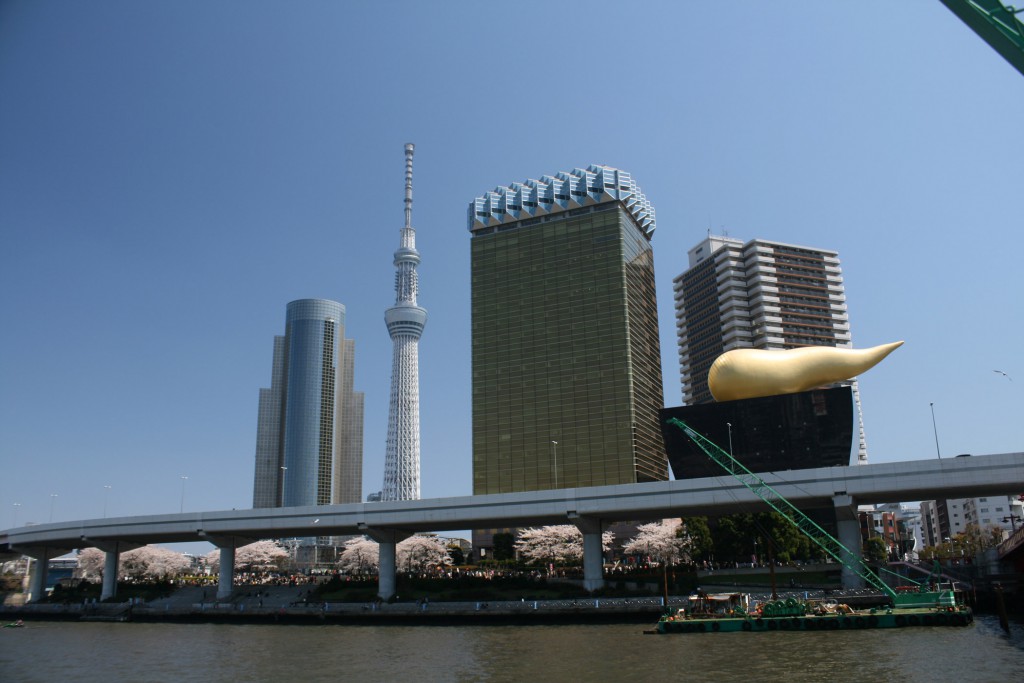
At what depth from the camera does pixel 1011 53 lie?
115 feet

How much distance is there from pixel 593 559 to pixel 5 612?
7335 cm

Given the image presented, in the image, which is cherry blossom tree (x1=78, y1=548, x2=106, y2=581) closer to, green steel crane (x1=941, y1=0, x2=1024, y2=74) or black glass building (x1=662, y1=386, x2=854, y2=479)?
black glass building (x1=662, y1=386, x2=854, y2=479)

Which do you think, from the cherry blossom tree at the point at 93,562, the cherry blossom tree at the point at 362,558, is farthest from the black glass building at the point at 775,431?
the cherry blossom tree at the point at 93,562

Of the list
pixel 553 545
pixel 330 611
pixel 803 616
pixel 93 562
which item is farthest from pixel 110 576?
pixel 803 616

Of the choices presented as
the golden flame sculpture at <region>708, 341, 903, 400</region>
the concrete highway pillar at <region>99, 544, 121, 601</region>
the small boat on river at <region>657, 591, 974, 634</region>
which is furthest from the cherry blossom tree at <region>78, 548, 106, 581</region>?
the small boat on river at <region>657, 591, 974, 634</region>

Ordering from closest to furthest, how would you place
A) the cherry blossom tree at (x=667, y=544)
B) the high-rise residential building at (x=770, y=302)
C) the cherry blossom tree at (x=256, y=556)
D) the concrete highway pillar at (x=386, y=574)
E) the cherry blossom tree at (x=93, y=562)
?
the concrete highway pillar at (x=386, y=574), the cherry blossom tree at (x=667, y=544), the cherry blossom tree at (x=93, y=562), the cherry blossom tree at (x=256, y=556), the high-rise residential building at (x=770, y=302)

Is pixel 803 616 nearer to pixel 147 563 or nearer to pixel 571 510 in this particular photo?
pixel 571 510

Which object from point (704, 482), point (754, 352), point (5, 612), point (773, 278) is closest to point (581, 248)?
point (773, 278)

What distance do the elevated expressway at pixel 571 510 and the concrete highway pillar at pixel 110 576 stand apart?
13cm

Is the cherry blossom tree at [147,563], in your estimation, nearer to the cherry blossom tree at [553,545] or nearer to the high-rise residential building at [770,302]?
the cherry blossom tree at [553,545]

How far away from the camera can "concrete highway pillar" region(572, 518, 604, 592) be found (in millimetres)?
84562

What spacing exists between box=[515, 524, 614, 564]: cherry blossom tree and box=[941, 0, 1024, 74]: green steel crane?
317ft

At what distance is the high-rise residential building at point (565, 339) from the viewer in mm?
166625

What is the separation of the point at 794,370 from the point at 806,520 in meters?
14.3
